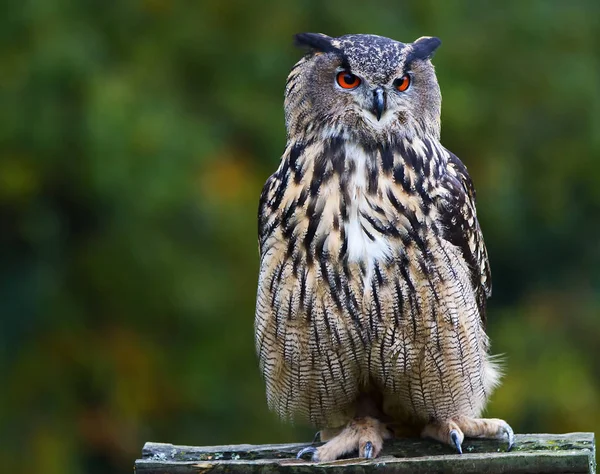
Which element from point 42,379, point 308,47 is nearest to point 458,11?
point 42,379

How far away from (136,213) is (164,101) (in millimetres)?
692

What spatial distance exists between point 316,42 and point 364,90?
269mm

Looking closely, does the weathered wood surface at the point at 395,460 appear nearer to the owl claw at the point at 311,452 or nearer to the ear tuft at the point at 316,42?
the owl claw at the point at 311,452

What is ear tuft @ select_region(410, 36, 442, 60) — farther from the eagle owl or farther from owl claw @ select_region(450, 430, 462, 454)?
owl claw @ select_region(450, 430, 462, 454)

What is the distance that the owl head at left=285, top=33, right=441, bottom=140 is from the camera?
3.63 meters

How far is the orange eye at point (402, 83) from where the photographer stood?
3.67m

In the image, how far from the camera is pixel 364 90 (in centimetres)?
363

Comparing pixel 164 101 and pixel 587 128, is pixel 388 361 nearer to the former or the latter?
pixel 164 101

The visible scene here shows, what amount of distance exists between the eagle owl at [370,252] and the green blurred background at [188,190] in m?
3.17

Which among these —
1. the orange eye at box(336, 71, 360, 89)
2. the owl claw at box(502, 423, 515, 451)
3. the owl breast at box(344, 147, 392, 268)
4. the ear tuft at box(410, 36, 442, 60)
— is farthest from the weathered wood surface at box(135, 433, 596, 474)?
the ear tuft at box(410, 36, 442, 60)

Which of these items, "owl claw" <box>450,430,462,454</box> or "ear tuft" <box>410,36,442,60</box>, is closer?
"owl claw" <box>450,430,462,454</box>

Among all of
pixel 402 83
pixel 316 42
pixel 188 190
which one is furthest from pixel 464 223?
pixel 188 190

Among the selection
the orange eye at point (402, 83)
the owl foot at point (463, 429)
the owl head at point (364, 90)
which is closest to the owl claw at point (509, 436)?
the owl foot at point (463, 429)

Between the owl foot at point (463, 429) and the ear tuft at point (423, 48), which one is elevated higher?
the ear tuft at point (423, 48)
